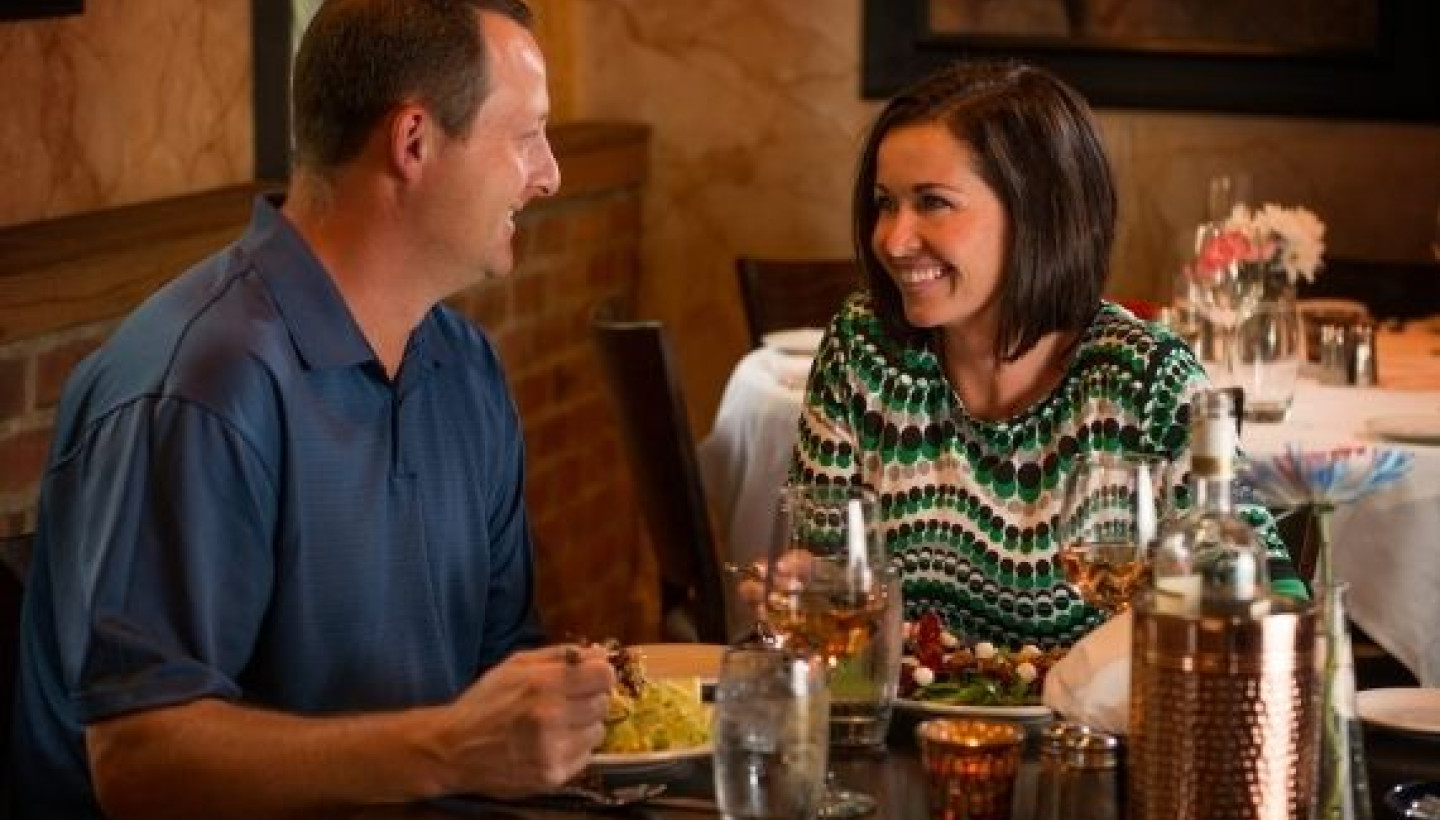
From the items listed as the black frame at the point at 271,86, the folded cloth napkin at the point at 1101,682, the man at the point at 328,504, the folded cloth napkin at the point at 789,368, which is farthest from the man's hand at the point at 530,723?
the black frame at the point at 271,86

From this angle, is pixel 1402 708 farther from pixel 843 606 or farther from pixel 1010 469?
pixel 1010 469

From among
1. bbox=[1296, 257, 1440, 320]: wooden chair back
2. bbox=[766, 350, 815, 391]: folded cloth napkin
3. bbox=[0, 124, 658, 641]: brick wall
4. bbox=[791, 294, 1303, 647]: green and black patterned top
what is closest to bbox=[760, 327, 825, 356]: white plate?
bbox=[766, 350, 815, 391]: folded cloth napkin

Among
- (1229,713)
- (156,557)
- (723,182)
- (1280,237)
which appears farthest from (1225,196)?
(1229,713)

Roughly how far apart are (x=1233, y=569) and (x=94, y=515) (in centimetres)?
92

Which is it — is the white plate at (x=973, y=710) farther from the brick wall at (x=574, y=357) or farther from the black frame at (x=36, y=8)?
the brick wall at (x=574, y=357)

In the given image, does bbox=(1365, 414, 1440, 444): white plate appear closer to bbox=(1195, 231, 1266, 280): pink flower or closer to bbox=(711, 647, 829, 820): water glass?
bbox=(1195, 231, 1266, 280): pink flower

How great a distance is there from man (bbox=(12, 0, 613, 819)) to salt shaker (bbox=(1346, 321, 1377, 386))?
2.13 metres

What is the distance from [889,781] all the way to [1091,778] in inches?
8.2

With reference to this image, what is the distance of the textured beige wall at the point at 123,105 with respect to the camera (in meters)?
3.73

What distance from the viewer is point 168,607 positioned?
6.99 ft

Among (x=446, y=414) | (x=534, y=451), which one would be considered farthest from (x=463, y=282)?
(x=534, y=451)

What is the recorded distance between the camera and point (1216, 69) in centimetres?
595

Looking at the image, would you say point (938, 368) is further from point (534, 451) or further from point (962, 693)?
point (534, 451)

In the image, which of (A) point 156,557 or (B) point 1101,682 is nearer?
(B) point 1101,682
